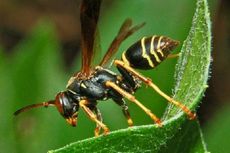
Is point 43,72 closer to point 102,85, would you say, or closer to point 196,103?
point 102,85

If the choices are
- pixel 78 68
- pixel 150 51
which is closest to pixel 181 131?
pixel 150 51

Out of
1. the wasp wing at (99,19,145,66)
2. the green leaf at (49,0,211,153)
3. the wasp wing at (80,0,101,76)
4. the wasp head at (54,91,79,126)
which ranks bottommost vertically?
the green leaf at (49,0,211,153)

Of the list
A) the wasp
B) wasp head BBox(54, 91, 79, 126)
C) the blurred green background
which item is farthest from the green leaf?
the blurred green background

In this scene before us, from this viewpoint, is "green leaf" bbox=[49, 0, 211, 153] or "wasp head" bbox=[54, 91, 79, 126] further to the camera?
"wasp head" bbox=[54, 91, 79, 126]

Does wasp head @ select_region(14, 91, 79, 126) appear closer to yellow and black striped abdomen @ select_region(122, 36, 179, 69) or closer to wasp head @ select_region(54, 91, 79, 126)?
wasp head @ select_region(54, 91, 79, 126)

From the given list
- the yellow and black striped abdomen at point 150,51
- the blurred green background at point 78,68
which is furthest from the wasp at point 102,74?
the blurred green background at point 78,68

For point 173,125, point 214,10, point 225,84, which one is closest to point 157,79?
point 214,10
